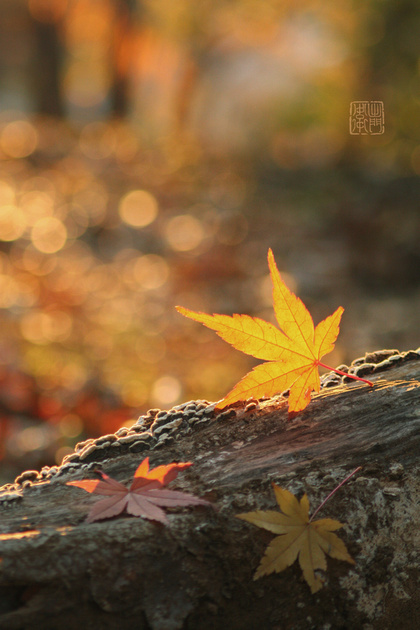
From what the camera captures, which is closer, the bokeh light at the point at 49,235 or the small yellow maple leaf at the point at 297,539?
the small yellow maple leaf at the point at 297,539

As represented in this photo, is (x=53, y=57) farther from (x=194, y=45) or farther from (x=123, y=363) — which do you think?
(x=123, y=363)

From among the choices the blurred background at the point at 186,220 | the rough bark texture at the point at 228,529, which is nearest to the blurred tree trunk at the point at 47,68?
the blurred background at the point at 186,220

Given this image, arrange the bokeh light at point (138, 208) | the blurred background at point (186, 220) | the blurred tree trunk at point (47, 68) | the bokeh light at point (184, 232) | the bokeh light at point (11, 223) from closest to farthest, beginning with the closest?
the blurred background at point (186, 220) < the bokeh light at point (11, 223) < the bokeh light at point (184, 232) < the bokeh light at point (138, 208) < the blurred tree trunk at point (47, 68)

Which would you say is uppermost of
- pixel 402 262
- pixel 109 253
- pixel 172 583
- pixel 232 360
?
pixel 109 253

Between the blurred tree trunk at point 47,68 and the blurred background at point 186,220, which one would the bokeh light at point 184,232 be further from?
the blurred tree trunk at point 47,68

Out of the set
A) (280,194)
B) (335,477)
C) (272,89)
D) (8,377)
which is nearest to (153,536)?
(335,477)

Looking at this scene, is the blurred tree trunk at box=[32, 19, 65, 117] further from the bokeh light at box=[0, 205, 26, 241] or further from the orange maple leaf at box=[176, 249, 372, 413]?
the orange maple leaf at box=[176, 249, 372, 413]

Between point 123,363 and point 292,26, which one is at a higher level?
point 292,26
